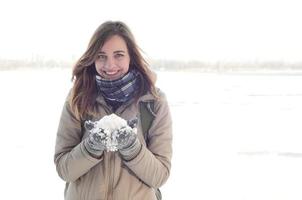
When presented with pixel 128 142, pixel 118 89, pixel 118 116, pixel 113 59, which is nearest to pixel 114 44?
pixel 113 59

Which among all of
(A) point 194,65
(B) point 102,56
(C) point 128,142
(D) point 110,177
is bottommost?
(A) point 194,65

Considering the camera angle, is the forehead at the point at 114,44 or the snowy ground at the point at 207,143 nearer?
the forehead at the point at 114,44

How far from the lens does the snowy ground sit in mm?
4594

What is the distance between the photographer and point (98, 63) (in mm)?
1735

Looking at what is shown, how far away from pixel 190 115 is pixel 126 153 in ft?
26.5

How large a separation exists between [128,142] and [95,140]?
105 mm

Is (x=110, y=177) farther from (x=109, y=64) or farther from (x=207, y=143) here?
(x=207, y=143)

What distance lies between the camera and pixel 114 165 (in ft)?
5.42

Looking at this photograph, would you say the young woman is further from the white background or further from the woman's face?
the white background

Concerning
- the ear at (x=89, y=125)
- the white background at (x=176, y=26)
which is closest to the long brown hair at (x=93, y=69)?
the ear at (x=89, y=125)

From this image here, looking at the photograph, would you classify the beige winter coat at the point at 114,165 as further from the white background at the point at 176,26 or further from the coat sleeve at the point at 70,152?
the white background at the point at 176,26

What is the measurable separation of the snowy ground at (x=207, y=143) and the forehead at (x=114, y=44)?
2.77m

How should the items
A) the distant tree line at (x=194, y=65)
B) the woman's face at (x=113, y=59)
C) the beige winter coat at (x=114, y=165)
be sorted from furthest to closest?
the distant tree line at (x=194, y=65), the woman's face at (x=113, y=59), the beige winter coat at (x=114, y=165)

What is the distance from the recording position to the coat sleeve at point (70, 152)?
1.58 metres
